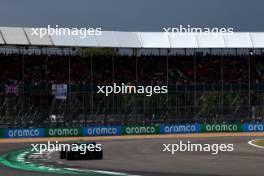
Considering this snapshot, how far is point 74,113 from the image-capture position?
47.5 metres

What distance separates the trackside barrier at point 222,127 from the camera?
52.8 meters

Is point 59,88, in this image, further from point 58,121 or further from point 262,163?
point 262,163

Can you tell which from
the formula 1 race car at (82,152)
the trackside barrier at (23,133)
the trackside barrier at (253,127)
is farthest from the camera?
the trackside barrier at (253,127)

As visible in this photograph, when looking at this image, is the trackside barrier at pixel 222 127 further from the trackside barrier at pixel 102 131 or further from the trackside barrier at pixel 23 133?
the trackside barrier at pixel 23 133

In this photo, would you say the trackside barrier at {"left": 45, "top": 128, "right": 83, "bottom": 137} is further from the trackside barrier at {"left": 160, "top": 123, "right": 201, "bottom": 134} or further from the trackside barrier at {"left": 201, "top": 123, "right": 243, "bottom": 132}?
the trackside barrier at {"left": 201, "top": 123, "right": 243, "bottom": 132}

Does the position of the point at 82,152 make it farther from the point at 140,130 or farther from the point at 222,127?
the point at 222,127

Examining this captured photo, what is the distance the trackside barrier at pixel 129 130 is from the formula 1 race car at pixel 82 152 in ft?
69.0

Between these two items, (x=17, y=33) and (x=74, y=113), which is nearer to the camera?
(x=74, y=113)

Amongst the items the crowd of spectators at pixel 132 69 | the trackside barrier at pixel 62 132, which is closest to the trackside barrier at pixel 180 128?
the crowd of spectators at pixel 132 69

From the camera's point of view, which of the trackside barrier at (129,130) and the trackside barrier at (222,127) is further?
the trackside barrier at (222,127)

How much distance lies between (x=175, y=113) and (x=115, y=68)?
11605mm

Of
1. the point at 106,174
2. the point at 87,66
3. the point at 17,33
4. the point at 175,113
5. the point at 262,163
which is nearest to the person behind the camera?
the point at 106,174

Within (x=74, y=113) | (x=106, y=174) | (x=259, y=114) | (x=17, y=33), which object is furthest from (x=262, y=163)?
(x=17, y=33)

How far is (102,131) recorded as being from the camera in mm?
49875
